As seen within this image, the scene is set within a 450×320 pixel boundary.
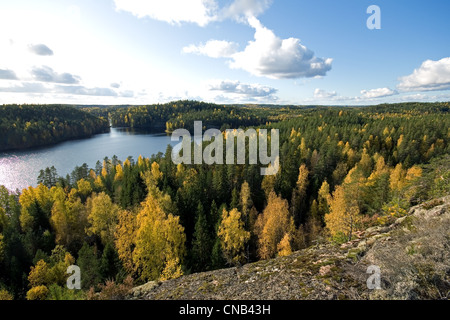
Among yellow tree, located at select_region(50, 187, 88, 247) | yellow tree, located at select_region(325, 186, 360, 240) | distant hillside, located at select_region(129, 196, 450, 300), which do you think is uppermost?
distant hillside, located at select_region(129, 196, 450, 300)

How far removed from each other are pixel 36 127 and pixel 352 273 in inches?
7292

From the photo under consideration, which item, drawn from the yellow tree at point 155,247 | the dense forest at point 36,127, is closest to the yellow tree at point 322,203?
the yellow tree at point 155,247

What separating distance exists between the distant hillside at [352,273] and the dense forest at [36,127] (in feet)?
547

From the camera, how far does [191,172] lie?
57.1 m

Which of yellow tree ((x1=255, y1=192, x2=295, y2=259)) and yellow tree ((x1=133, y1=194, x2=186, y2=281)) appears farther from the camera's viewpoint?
yellow tree ((x1=255, y1=192, x2=295, y2=259))

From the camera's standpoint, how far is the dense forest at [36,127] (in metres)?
132

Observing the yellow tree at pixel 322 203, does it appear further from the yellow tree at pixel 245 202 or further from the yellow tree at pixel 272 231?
the yellow tree at pixel 245 202

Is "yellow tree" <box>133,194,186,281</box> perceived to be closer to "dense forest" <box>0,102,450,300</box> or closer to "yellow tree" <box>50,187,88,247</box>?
"dense forest" <box>0,102,450,300</box>

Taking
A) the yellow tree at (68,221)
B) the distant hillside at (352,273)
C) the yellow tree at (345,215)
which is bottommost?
the yellow tree at (68,221)

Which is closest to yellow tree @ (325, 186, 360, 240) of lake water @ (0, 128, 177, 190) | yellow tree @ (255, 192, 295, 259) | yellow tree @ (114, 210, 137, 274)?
yellow tree @ (255, 192, 295, 259)

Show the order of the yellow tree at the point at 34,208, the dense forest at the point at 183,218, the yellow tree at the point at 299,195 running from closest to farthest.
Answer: the dense forest at the point at 183,218 < the yellow tree at the point at 34,208 < the yellow tree at the point at 299,195

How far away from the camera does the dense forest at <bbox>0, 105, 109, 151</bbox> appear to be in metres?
132

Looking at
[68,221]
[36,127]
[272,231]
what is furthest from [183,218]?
[36,127]

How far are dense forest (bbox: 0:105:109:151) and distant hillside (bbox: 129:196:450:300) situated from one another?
16671cm
